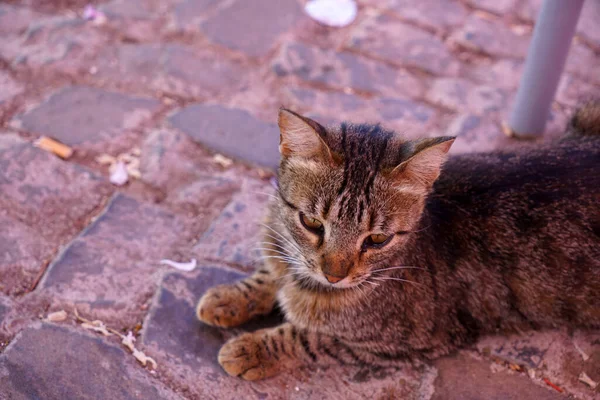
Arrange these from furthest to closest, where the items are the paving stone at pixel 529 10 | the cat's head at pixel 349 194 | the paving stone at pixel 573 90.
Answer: the paving stone at pixel 529 10
the paving stone at pixel 573 90
the cat's head at pixel 349 194

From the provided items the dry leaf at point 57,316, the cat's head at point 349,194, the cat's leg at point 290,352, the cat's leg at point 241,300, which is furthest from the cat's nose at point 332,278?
the dry leaf at point 57,316

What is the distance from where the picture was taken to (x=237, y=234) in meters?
3.09

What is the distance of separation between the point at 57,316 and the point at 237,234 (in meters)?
0.97

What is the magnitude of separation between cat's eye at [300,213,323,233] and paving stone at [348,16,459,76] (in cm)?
239

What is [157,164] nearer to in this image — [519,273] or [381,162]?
[381,162]

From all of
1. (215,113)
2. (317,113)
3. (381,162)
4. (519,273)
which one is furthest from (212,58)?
(519,273)

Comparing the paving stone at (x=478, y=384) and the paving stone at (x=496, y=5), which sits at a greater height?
the paving stone at (x=496, y=5)

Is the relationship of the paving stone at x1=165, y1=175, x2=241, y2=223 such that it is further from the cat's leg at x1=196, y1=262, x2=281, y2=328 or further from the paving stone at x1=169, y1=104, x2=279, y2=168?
the cat's leg at x1=196, y1=262, x2=281, y2=328

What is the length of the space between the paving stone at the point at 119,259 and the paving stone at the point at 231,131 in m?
0.65

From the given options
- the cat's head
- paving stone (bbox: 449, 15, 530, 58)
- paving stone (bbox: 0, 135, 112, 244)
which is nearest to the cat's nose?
the cat's head

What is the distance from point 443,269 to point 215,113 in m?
1.93

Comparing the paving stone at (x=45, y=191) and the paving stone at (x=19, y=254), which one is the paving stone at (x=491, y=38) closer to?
the paving stone at (x=45, y=191)

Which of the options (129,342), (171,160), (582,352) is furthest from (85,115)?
(582,352)

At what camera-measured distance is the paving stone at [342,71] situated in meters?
4.15
